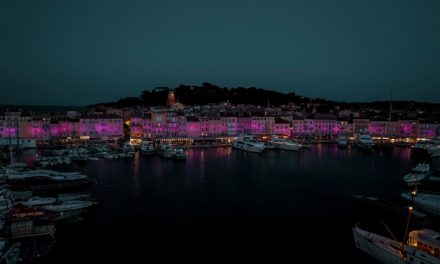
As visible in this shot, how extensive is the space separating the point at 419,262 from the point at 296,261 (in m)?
2.43

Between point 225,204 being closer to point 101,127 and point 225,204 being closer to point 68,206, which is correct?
point 68,206

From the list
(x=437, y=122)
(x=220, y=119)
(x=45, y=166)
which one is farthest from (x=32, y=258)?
(x=437, y=122)

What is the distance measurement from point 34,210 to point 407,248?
367 inches

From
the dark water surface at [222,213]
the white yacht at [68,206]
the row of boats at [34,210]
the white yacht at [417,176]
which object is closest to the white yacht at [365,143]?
the dark water surface at [222,213]

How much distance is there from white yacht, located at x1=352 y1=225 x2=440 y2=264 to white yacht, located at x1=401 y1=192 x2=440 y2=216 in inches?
139

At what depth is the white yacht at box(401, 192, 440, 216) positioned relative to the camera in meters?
10.2

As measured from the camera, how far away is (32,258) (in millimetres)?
7195

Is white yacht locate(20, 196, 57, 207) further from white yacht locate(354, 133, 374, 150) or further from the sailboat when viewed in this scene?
white yacht locate(354, 133, 374, 150)

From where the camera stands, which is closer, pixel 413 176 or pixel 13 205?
pixel 13 205

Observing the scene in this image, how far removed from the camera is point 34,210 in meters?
9.33

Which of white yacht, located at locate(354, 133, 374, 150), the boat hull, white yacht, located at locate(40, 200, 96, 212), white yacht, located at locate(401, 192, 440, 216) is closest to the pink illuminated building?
white yacht, located at locate(40, 200, 96, 212)

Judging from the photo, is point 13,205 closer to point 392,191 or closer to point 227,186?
point 227,186

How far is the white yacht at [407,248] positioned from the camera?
6633mm

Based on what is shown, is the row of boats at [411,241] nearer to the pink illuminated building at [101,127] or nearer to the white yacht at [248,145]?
the white yacht at [248,145]
